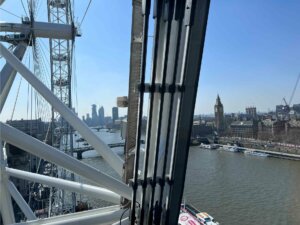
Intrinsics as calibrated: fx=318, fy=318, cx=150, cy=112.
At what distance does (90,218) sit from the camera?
4.96 ft

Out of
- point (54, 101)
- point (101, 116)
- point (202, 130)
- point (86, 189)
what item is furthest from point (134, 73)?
point (101, 116)

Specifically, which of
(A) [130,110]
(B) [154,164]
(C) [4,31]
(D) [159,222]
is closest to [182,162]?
(B) [154,164]

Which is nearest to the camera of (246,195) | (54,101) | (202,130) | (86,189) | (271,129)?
(54,101)

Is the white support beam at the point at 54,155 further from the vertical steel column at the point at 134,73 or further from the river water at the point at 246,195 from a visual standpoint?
the river water at the point at 246,195

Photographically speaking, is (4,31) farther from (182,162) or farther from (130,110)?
(182,162)

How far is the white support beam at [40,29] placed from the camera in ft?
7.24

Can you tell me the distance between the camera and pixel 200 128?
44594mm

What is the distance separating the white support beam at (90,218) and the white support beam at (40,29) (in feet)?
4.40

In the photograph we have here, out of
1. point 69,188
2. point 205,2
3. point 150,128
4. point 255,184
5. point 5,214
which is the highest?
point 205,2

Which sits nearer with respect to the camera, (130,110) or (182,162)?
(182,162)

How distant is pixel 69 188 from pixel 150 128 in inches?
36.2

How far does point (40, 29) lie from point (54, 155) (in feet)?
4.09

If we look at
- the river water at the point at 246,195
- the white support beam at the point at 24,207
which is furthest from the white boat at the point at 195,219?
the white support beam at the point at 24,207

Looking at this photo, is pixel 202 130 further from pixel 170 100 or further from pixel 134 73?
pixel 170 100
